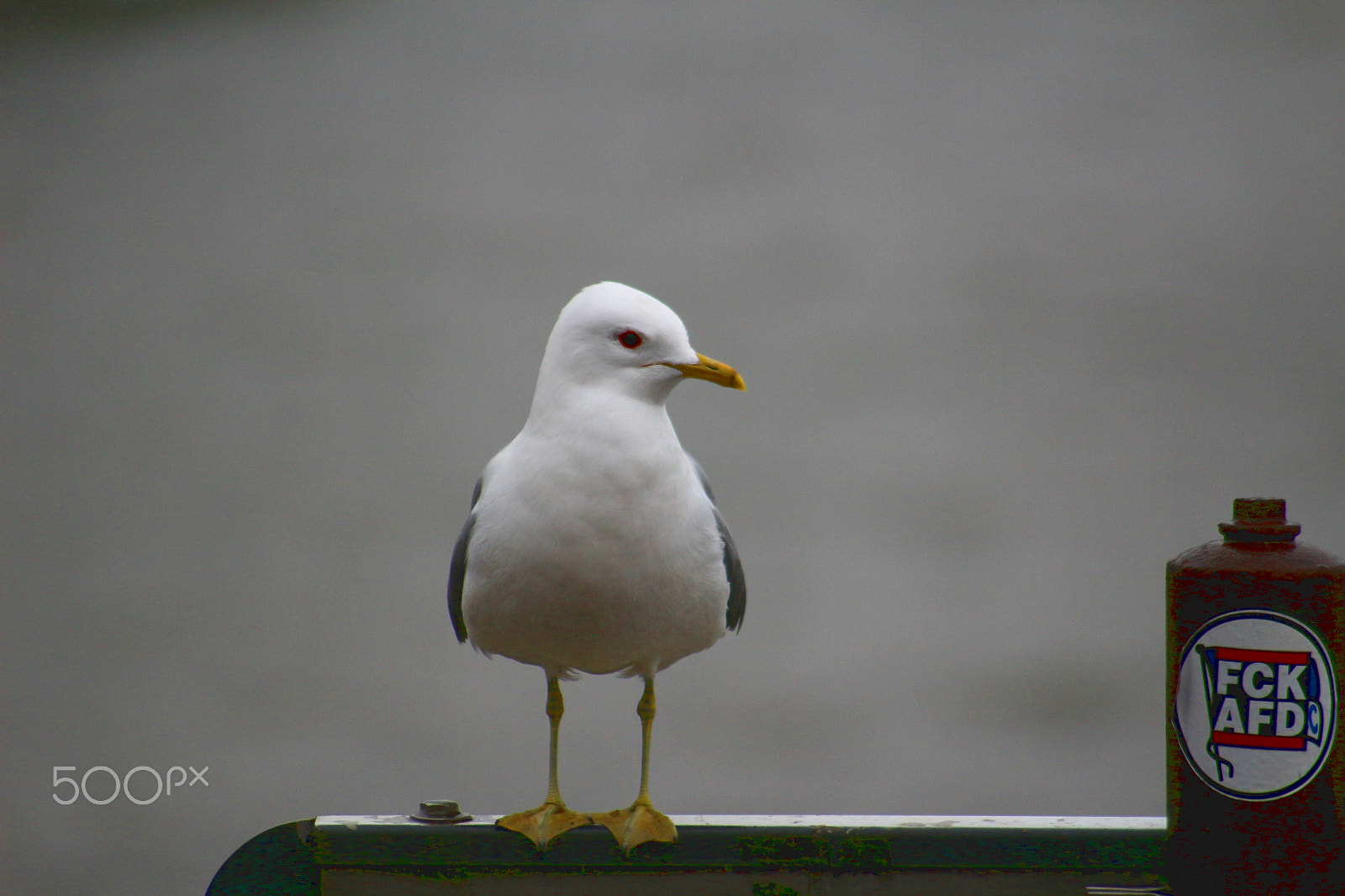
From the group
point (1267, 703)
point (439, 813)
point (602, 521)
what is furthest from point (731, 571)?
point (1267, 703)

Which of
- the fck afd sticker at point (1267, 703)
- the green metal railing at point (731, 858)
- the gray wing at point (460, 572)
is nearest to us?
the fck afd sticker at point (1267, 703)

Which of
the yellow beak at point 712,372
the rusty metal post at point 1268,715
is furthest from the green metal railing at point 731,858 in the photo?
the yellow beak at point 712,372

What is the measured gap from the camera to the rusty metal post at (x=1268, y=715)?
93 cm

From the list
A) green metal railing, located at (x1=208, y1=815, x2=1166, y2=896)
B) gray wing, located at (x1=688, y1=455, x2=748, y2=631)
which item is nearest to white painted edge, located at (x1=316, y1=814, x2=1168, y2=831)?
green metal railing, located at (x1=208, y1=815, x2=1166, y2=896)

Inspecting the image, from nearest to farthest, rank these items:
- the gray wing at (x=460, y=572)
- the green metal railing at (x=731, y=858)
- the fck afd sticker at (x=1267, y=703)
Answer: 1. the fck afd sticker at (x=1267, y=703)
2. the green metal railing at (x=731, y=858)
3. the gray wing at (x=460, y=572)

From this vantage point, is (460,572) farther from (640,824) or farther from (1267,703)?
(1267,703)

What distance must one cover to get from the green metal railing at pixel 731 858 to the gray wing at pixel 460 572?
0.77 ft

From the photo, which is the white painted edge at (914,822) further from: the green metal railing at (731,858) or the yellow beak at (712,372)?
the yellow beak at (712,372)

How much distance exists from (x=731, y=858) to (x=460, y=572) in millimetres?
424

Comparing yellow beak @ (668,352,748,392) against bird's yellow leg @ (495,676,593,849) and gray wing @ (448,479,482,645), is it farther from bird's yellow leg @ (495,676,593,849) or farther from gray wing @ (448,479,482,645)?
bird's yellow leg @ (495,676,593,849)

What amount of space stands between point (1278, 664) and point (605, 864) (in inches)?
25.6

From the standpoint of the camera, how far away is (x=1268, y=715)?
37.0 inches

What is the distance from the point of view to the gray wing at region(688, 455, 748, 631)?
1.23 meters

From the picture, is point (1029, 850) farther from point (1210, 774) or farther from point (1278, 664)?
point (1278, 664)
